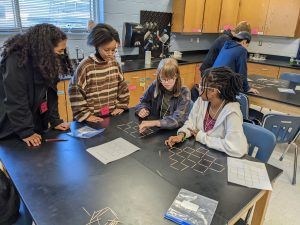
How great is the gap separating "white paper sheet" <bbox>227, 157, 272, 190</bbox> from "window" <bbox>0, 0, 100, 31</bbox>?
278 cm

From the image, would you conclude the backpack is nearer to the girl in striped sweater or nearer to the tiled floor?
the girl in striped sweater

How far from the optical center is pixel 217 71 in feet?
5.10

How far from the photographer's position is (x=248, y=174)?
121 centimetres

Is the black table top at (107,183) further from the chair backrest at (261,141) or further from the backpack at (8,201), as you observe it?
the chair backrest at (261,141)

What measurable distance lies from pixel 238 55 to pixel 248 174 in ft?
5.87

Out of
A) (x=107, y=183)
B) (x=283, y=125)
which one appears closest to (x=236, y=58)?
(x=283, y=125)

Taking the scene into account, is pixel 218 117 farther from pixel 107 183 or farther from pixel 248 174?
pixel 107 183

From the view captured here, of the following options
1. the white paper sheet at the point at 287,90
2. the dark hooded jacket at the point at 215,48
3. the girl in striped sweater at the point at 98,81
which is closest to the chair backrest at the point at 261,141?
the girl in striped sweater at the point at 98,81

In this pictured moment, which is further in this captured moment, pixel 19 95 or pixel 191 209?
pixel 19 95

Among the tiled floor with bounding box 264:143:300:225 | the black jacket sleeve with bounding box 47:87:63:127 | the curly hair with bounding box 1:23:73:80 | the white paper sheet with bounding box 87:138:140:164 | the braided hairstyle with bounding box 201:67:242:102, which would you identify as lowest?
the tiled floor with bounding box 264:143:300:225

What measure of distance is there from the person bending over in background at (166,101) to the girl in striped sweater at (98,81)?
0.23m

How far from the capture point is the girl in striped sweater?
5.44 ft

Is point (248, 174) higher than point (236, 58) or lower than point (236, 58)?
lower

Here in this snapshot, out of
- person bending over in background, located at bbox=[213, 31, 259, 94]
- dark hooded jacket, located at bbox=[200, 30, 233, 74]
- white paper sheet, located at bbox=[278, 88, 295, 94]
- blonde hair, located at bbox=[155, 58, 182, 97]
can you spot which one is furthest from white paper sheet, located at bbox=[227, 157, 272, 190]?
dark hooded jacket, located at bbox=[200, 30, 233, 74]
